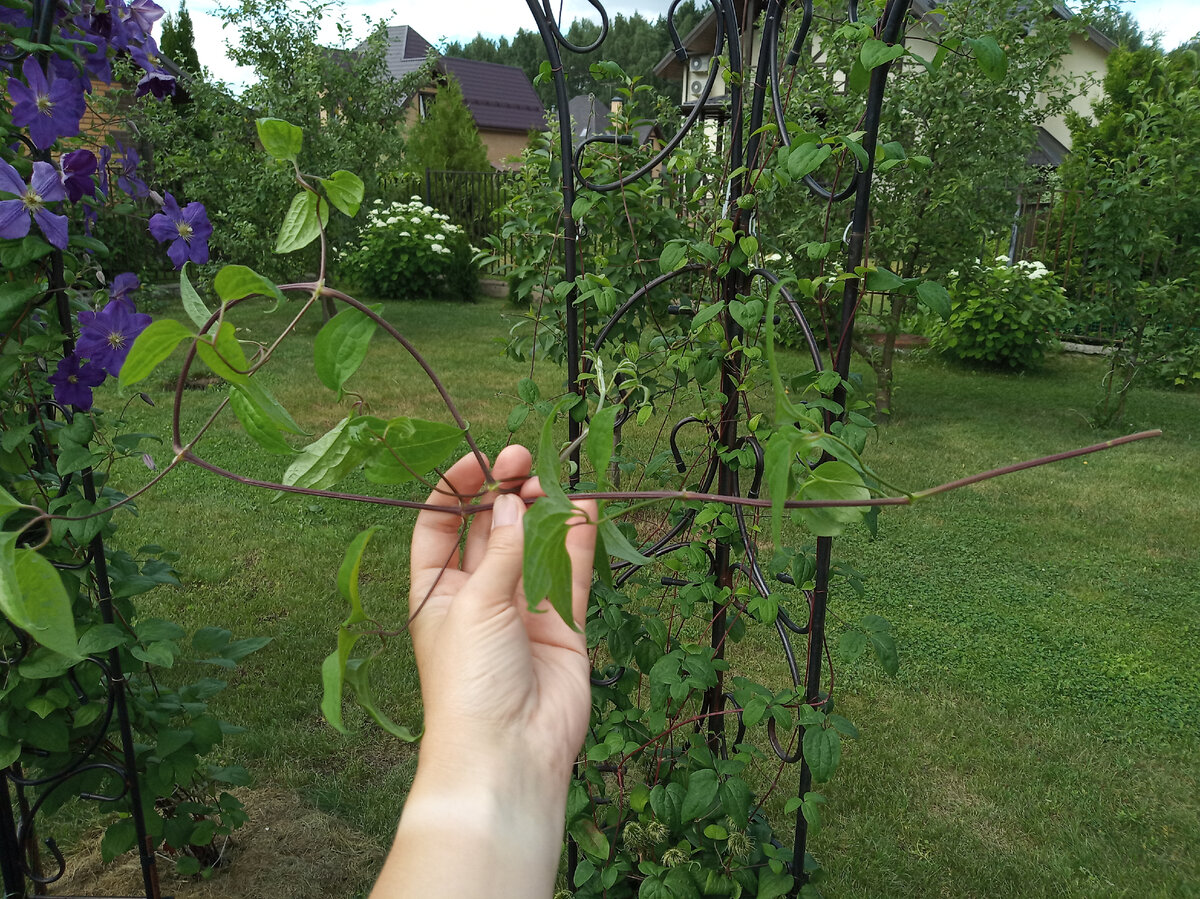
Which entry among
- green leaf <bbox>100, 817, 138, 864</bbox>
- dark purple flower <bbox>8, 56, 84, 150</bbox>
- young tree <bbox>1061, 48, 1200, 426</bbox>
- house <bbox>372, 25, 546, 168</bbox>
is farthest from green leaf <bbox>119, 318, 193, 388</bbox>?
house <bbox>372, 25, 546, 168</bbox>

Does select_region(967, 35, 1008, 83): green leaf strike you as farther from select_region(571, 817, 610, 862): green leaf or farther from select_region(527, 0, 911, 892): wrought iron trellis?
select_region(571, 817, 610, 862): green leaf

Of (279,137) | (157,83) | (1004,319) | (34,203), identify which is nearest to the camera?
(279,137)

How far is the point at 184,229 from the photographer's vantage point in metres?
1.38

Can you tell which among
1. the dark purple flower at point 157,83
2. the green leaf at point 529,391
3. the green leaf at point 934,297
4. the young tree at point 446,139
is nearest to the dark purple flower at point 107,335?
the dark purple flower at point 157,83

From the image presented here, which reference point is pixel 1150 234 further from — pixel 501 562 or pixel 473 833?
pixel 473 833

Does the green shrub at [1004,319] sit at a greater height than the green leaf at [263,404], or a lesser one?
lesser

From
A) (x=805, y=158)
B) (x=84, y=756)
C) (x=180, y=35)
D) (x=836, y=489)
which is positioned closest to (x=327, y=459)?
(x=836, y=489)

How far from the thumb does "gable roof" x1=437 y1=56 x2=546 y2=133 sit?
1281 inches

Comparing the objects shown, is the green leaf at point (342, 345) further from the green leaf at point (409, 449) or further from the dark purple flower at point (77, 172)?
the dark purple flower at point (77, 172)

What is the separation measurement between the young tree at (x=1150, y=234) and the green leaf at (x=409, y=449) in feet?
18.5

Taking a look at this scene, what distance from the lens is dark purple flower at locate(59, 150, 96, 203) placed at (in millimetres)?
1201

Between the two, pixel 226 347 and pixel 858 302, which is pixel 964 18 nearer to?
pixel 858 302

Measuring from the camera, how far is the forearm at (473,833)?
2.28ft

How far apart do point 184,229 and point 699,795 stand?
125 cm
